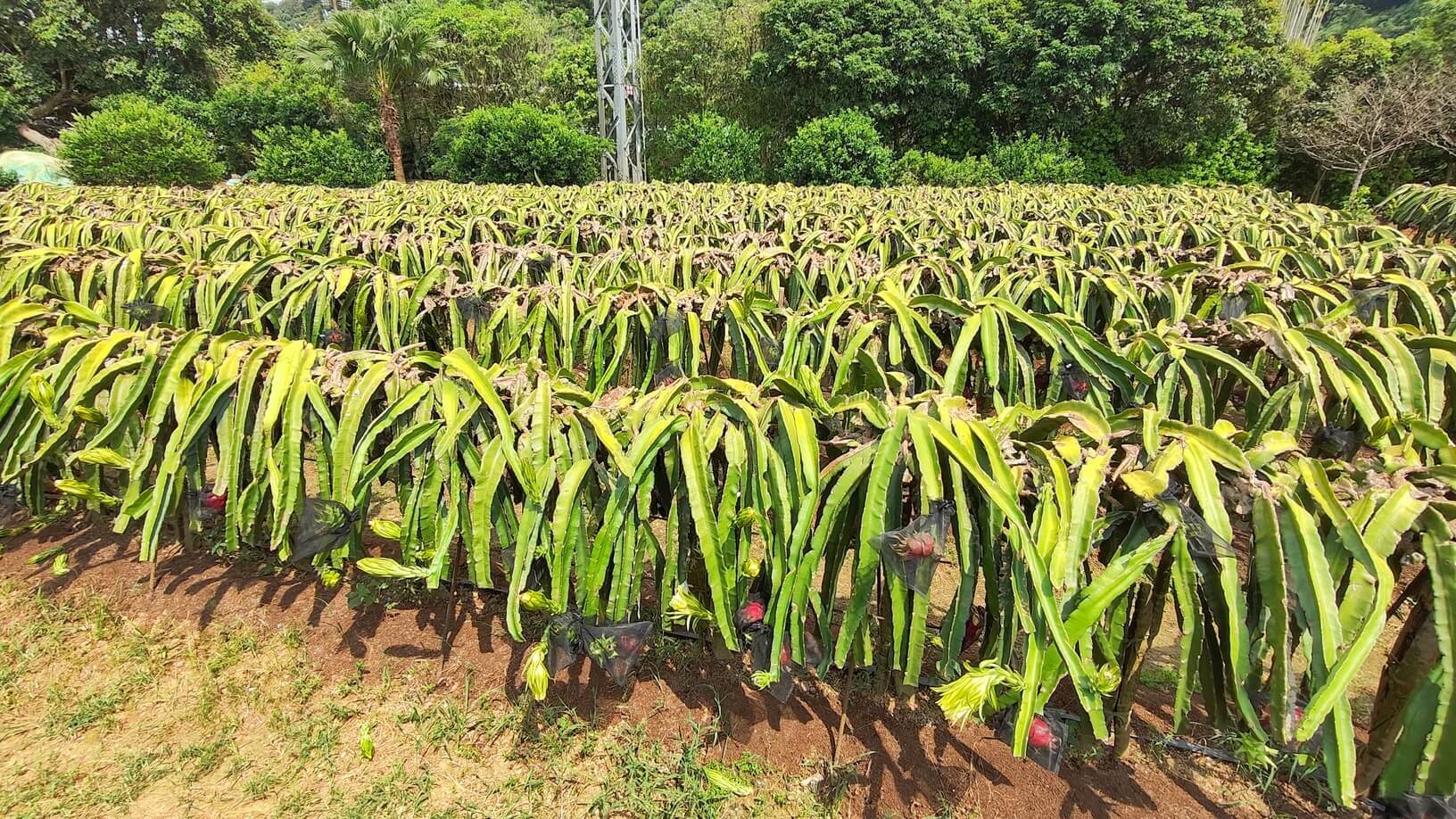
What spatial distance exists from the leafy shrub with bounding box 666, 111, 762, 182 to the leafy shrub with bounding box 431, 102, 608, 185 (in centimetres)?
209

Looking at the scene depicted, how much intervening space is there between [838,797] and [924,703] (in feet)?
1.29

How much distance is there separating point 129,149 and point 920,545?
17943 millimetres

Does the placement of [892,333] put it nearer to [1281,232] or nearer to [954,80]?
[1281,232]

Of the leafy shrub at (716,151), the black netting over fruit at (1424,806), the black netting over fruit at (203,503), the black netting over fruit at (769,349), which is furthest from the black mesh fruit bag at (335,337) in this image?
the leafy shrub at (716,151)

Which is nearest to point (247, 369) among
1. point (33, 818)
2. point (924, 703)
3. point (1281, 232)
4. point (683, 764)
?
point (33, 818)

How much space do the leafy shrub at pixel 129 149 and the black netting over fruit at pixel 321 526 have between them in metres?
16.2

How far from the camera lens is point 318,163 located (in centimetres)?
1591

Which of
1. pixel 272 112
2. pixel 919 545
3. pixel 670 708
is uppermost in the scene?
pixel 272 112

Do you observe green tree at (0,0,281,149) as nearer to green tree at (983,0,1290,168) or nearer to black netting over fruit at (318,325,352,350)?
green tree at (983,0,1290,168)

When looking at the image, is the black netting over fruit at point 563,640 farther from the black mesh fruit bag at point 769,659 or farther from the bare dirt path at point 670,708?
the black mesh fruit bag at point 769,659

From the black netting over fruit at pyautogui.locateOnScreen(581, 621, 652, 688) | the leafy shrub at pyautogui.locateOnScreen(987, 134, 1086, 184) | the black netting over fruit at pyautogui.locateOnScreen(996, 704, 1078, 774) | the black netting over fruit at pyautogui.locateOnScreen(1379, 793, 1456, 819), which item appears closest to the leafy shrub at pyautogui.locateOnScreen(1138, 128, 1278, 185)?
the leafy shrub at pyautogui.locateOnScreen(987, 134, 1086, 184)

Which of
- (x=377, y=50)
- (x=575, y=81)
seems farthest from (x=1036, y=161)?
(x=377, y=50)

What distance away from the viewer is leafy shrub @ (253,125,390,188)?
15688 millimetres

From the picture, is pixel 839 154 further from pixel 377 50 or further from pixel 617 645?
pixel 617 645
